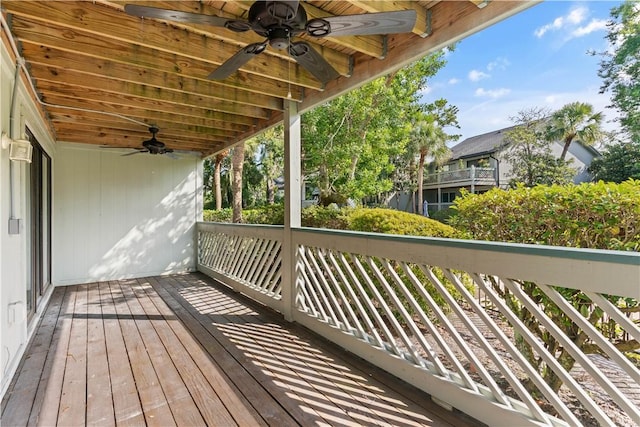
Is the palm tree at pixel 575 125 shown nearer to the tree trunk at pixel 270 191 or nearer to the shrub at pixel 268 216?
the shrub at pixel 268 216

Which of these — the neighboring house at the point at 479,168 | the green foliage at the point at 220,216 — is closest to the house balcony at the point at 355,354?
the green foliage at the point at 220,216

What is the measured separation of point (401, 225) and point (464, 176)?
53.4ft

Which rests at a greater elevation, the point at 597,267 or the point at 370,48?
the point at 370,48

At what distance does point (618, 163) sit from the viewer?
10664 mm

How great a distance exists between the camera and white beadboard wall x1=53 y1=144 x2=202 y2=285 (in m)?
5.27

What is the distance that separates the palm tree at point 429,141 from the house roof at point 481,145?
72.2 inches

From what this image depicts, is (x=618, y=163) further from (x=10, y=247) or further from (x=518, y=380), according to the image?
(x=10, y=247)

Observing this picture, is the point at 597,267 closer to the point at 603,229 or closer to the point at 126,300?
the point at 603,229

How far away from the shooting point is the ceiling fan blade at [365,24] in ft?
5.25

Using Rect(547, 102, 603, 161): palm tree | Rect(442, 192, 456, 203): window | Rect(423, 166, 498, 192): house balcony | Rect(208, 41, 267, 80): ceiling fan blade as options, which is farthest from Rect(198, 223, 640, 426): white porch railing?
Rect(442, 192, 456, 203): window

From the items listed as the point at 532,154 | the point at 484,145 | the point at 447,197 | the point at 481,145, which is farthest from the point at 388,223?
the point at 447,197

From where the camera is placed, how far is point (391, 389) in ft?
7.13

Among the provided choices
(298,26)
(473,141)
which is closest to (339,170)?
(298,26)

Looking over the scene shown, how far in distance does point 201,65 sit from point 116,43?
2.23 feet
